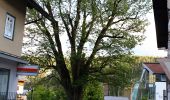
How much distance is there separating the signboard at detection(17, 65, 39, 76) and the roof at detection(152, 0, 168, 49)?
6.08 m

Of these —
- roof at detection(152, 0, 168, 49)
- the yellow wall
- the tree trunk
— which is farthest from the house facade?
the tree trunk

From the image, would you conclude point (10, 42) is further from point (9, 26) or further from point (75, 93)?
point (75, 93)

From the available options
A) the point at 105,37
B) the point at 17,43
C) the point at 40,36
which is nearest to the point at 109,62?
the point at 105,37

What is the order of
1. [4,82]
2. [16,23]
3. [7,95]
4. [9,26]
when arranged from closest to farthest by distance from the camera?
[7,95]
[4,82]
[9,26]
[16,23]

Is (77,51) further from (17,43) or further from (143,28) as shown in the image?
(17,43)

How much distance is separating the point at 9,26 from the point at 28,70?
248cm

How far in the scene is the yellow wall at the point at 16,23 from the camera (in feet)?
61.3

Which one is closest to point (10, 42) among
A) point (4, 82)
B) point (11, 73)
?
point (11, 73)

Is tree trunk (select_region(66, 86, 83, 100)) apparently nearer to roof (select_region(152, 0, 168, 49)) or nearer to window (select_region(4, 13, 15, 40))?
window (select_region(4, 13, 15, 40))

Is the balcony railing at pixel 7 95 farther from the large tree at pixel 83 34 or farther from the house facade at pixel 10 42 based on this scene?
the large tree at pixel 83 34

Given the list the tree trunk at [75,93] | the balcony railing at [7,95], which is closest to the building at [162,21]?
the balcony railing at [7,95]

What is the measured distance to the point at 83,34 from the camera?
30.0 metres

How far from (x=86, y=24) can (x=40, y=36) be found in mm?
3828

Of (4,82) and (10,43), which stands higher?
(10,43)
